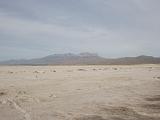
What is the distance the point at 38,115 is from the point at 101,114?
8.02 ft

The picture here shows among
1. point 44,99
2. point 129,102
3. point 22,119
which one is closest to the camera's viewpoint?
point 22,119

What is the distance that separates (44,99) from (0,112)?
345 cm

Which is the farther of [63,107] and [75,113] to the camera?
[63,107]

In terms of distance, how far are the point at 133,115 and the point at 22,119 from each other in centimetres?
418

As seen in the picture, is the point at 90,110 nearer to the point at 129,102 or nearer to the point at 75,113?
the point at 75,113

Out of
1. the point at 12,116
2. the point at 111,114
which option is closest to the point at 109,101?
the point at 111,114

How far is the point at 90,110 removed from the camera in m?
10.6

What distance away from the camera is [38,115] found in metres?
9.75

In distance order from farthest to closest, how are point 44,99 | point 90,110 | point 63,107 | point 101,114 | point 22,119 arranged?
1. point 44,99
2. point 63,107
3. point 90,110
4. point 101,114
5. point 22,119

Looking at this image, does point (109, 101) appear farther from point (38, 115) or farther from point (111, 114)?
point (38, 115)

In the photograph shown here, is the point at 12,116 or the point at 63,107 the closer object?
the point at 12,116

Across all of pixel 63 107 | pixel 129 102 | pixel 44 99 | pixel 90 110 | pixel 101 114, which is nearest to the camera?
pixel 101 114

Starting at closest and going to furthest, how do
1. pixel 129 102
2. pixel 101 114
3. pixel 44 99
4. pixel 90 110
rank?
pixel 101 114, pixel 90 110, pixel 129 102, pixel 44 99

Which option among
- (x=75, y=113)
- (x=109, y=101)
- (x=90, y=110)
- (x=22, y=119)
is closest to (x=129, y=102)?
(x=109, y=101)
